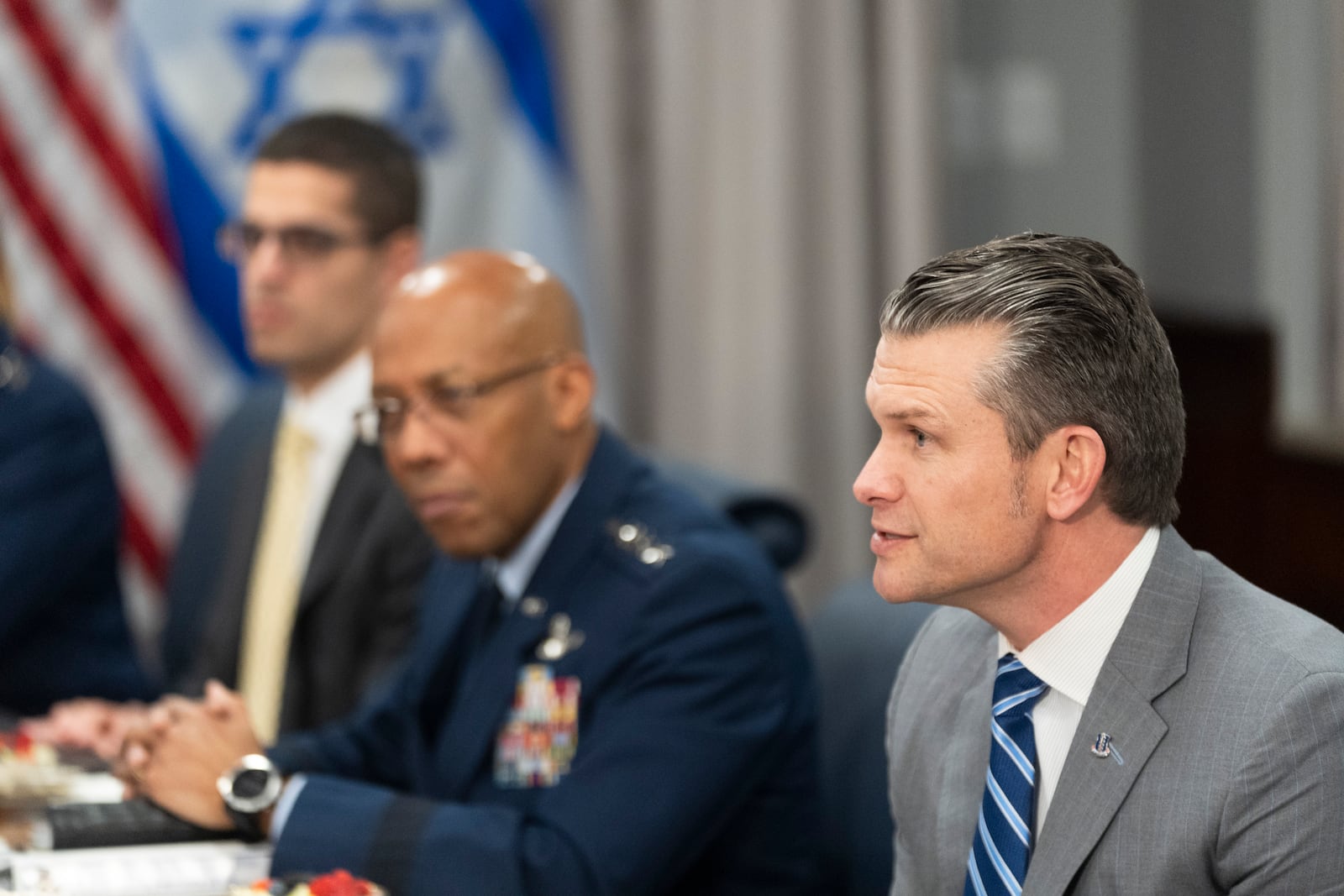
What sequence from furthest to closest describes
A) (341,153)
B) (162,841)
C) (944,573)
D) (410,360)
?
(341,153), (410,360), (162,841), (944,573)

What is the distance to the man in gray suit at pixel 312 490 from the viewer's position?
290 centimetres

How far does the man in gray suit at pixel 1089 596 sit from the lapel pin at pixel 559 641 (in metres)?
0.77

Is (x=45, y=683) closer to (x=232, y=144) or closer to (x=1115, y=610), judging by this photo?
(x=232, y=144)

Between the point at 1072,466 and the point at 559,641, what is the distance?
3.19 feet

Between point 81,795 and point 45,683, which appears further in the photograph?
point 45,683

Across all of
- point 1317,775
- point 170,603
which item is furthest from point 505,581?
point 170,603

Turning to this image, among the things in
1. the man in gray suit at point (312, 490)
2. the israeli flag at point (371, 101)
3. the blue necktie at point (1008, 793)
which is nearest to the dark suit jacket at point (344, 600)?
the man in gray suit at point (312, 490)

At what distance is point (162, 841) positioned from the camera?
2100mm

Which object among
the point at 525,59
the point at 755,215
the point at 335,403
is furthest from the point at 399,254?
the point at 755,215

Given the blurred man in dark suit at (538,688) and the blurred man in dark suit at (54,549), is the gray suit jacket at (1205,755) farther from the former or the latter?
the blurred man in dark suit at (54,549)

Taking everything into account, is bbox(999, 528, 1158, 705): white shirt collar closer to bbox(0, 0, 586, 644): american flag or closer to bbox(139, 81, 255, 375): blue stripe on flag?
bbox(0, 0, 586, 644): american flag

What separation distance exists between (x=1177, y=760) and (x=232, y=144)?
3298mm

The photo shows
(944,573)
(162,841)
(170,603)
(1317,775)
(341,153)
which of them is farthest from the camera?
(170,603)

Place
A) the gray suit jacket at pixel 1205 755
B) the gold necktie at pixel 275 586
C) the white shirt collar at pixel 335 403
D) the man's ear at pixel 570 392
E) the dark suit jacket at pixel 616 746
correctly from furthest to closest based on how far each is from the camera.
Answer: the white shirt collar at pixel 335 403
the gold necktie at pixel 275 586
the man's ear at pixel 570 392
the dark suit jacket at pixel 616 746
the gray suit jacket at pixel 1205 755
